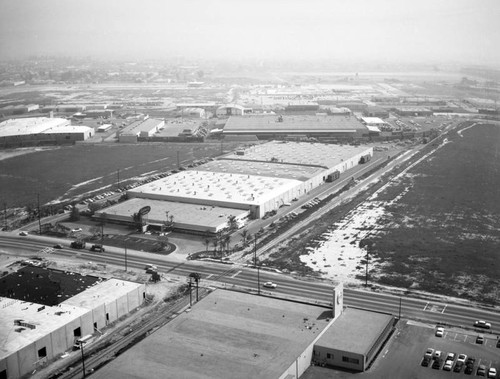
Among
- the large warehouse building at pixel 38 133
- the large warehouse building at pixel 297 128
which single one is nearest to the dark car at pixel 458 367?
the large warehouse building at pixel 297 128

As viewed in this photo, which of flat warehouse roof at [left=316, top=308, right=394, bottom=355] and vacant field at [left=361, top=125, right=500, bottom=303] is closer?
flat warehouse roof at [left=316, top=308, right=394, bottom=355]

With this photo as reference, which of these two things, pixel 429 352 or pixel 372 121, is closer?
pixel 429 352

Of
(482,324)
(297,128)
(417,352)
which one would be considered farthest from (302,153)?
(417,352)

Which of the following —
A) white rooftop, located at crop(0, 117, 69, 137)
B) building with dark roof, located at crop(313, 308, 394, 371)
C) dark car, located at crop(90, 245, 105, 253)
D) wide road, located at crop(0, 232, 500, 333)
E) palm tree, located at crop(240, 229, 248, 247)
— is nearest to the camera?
building with dark roof, located at crop(313, 308, 394, 371)

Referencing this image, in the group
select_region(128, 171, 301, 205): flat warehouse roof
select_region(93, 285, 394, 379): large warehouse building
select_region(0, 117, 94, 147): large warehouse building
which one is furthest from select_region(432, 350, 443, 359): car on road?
select_region(0, 117, 94, 147): large warehouse building

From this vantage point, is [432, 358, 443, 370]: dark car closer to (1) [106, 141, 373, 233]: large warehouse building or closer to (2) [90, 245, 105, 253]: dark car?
(1) [106, 141, 373, 233]: large warehouse building

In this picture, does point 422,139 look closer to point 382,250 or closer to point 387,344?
point 382,250

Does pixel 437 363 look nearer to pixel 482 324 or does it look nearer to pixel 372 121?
pixel 482 324
